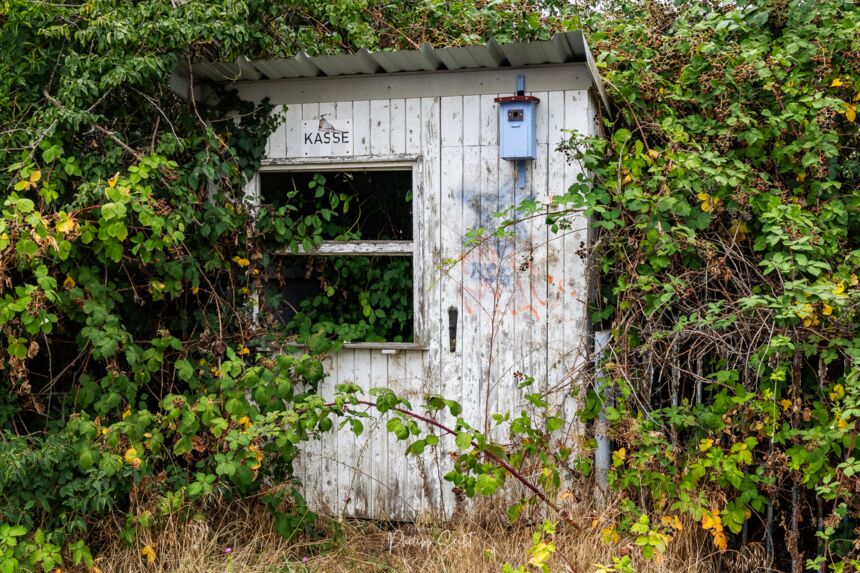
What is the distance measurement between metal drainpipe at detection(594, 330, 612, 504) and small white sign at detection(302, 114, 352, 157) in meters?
2.00

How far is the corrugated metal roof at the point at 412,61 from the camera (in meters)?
5.20

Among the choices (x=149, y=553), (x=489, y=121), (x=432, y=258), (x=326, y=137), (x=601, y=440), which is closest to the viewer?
(x=149, y=553)

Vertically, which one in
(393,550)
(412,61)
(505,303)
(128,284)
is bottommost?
(393,550)

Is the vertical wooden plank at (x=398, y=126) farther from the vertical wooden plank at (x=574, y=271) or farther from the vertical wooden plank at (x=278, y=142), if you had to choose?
the vertical wooden plank at (x=574, y=271)

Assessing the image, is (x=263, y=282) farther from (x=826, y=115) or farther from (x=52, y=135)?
(x=826, y=115)

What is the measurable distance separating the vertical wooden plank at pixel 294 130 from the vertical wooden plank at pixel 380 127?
1.61ft

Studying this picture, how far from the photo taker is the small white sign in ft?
19.2

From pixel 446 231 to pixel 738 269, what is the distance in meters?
1.73

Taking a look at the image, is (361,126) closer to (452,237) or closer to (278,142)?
(278,142)

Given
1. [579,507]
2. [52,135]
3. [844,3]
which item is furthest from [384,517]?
[844,3]

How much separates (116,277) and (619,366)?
300 centimetres

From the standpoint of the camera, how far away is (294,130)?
5953 millimetres

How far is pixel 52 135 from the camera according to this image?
5.12 meters

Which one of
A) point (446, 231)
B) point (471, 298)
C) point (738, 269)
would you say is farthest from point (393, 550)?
point (738, 269)
